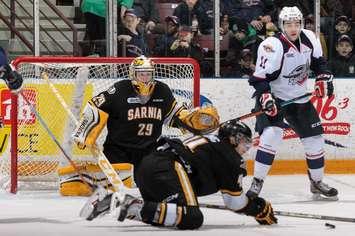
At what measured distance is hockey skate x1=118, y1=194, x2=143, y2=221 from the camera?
4.30 m

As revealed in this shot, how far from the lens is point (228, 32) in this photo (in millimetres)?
8273

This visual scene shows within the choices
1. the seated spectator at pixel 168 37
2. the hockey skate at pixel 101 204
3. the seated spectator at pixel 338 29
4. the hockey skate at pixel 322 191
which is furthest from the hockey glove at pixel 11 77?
the seated spectator at pixel 338 29

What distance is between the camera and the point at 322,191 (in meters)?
5.97

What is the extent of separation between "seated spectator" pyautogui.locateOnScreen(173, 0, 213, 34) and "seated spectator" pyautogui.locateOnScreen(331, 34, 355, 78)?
1.23 meters

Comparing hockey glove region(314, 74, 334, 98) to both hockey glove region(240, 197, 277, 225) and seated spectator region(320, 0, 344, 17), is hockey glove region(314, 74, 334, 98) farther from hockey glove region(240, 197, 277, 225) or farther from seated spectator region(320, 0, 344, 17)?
seated spectator region(320, 0, 344, 17)

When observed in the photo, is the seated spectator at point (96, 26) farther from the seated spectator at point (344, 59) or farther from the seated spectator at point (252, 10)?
the seated spectator at point (344, 59)

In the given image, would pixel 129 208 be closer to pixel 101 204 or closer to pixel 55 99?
pixel 101 204

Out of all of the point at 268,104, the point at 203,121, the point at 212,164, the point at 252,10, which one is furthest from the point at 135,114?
the point at 252,10

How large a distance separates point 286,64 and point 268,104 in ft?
1.33

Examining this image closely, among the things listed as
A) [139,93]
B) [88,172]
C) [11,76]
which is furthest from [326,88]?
[11,76]

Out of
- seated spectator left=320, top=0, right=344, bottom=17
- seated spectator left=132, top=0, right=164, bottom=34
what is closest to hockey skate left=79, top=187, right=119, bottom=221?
seated spectator left=132, top=0, right=164, bottom=34

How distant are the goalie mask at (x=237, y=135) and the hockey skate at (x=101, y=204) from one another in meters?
0.63

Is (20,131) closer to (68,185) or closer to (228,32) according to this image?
(68,185)

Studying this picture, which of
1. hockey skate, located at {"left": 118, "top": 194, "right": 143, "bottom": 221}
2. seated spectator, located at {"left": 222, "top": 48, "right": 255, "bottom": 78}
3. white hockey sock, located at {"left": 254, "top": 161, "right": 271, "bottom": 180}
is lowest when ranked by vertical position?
white hockey sock, located at {"left": 254, "top": 161, "right": 271, "bottom": 180}
